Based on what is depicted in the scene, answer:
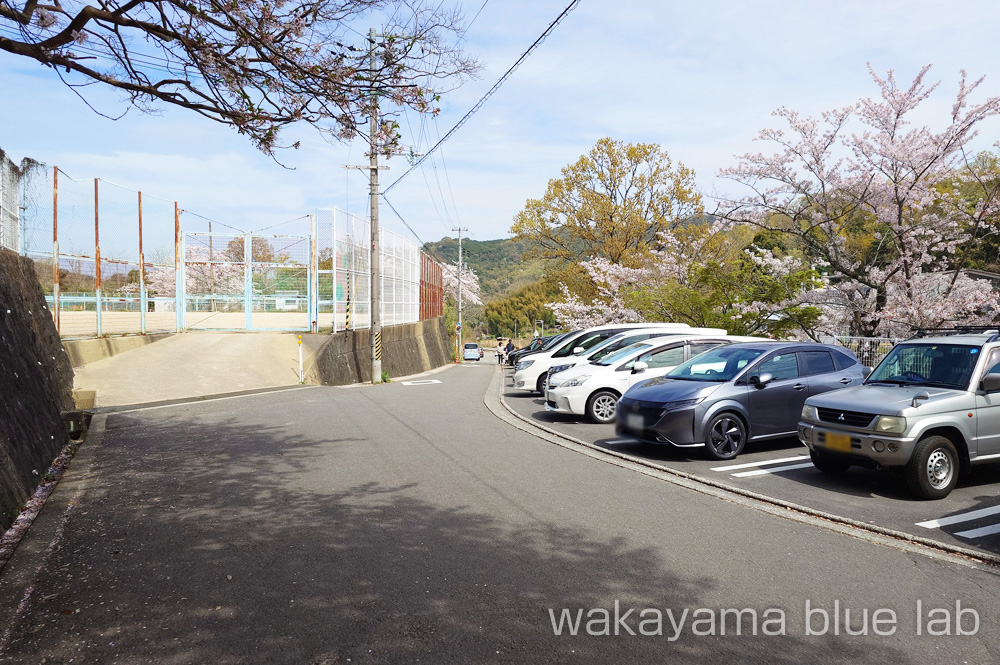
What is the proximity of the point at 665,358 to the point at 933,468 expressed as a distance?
5.72m

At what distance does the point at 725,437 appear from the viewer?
29.5 feet

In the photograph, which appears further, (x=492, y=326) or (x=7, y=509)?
(x=492, y=326)

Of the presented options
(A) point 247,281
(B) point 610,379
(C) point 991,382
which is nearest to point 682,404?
(C) point 991,382

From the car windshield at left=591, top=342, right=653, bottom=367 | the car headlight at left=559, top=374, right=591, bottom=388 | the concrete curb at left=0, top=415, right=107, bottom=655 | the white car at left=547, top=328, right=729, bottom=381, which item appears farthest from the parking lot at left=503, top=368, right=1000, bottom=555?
the concrete curb at left=0, top=415, right=107, bottom=655

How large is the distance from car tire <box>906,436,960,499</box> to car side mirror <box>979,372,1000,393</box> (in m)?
0.65

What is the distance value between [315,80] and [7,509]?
16.3 ft

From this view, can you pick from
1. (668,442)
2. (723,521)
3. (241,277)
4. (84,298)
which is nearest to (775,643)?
(723,521)

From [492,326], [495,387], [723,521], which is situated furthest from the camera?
[492,326]

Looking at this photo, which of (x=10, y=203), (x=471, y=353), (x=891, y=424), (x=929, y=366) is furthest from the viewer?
(x=471, y=353)

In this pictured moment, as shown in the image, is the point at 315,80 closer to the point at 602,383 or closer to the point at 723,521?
the point at 723,521

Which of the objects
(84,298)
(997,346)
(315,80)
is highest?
(315,80)

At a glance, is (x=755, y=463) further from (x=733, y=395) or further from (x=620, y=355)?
(x=620, y=355)

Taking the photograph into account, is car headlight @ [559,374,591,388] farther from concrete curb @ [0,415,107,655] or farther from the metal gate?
the metal gate

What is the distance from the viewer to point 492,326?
304ft
